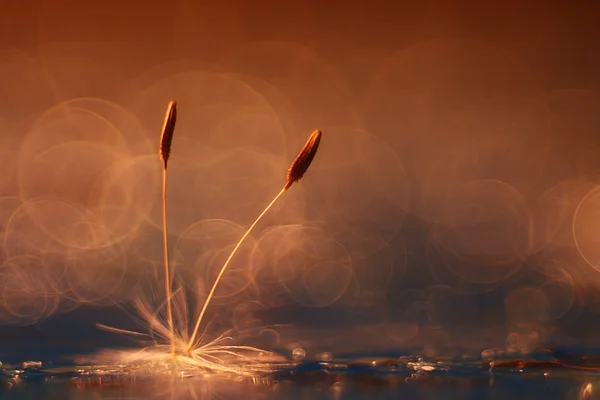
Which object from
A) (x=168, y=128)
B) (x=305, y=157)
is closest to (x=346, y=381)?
(x=305, y=157)

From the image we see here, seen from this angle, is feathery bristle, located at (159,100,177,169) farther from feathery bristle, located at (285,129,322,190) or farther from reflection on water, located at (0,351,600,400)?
reflection on water, located at (0,351,600,400)

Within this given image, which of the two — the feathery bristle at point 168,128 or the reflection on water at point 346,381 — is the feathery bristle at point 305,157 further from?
the reflection on water at point 346,381

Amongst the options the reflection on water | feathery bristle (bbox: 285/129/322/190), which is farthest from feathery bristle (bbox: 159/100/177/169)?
the reflection on water

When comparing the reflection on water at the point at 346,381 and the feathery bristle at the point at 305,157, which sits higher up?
the feathery bristle at the point at 305,157

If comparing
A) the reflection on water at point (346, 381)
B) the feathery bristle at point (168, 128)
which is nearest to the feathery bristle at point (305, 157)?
the feathery bristle at point (168, 128)

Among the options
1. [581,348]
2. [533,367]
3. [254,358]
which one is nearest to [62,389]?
[254,358]

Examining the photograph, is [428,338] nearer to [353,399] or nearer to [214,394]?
[353,399]
